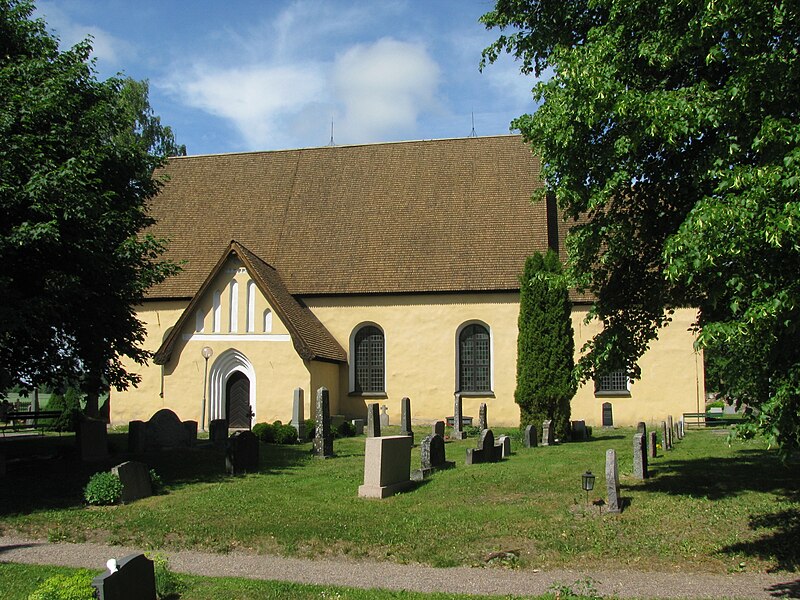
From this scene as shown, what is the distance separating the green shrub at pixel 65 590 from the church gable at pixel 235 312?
19.8 m

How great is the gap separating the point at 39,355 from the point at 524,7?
1234 cm

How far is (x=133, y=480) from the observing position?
515 inches

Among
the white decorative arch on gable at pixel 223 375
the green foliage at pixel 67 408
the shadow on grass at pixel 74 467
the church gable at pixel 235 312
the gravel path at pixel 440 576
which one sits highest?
the church gable at pixel 235 312

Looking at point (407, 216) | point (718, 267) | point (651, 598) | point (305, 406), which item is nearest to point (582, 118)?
point (718, 267)

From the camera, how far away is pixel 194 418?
2767 centimetres

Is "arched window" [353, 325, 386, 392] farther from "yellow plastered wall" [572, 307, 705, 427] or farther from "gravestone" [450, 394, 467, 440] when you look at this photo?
"yellow plastered wall" [572, 307, 705, 427]

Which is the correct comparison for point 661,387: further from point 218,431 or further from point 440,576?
point 440,576

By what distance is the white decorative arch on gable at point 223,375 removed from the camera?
27438mm

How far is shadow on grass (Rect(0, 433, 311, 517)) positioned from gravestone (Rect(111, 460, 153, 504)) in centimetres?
77

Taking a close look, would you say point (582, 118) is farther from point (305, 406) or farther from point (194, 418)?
point (194, 418)

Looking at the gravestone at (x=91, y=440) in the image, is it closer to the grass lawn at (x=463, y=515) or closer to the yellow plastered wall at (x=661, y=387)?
the grass lawn at (x=463, y=515)

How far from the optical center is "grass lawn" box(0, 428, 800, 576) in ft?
31.4

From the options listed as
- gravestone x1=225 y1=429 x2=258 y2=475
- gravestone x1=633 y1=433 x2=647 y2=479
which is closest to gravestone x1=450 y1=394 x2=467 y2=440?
gravestone x1=225 y1=429 x2=258 y2=475

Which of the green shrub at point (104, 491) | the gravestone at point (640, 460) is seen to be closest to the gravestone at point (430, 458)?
the gravestone at point (640, 460)
